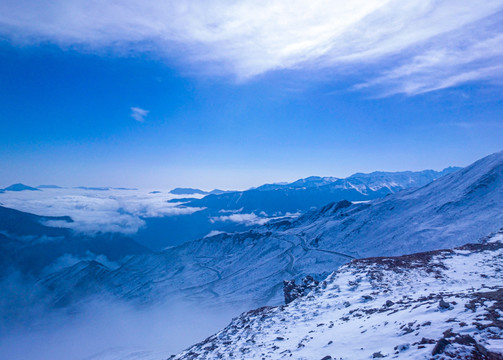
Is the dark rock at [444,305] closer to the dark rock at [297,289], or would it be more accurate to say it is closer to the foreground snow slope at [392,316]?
the foreground snow slope at [392,316]

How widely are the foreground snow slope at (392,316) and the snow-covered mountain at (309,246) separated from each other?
39203mm

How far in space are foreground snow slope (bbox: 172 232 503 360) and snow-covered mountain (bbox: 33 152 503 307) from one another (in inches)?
1543

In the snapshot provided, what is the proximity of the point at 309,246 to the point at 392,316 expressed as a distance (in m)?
109

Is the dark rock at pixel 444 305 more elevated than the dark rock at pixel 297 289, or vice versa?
the dark rock at pixel 444 305

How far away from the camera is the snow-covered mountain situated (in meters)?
77.9

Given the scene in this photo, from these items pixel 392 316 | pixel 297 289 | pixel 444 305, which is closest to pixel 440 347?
pixel 444 305

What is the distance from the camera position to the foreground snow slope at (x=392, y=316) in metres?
9.62

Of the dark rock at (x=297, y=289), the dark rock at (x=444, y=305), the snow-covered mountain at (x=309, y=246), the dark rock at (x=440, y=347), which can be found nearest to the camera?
the dark rock at (x=440, y=347)

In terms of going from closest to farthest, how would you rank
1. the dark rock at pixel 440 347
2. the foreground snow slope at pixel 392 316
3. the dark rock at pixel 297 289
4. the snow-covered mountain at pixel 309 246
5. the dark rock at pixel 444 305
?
the dark rock at pixel 440 347 < the foreground snow slope at pixel 392 316 < the dark rock at pixel 444 305 < the dark rock at pixel 297 289 < the snow-covered mountain at pixel 309 246

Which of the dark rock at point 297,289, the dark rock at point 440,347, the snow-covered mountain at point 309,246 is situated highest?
the dark rock at point 440,347

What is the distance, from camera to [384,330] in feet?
40.8

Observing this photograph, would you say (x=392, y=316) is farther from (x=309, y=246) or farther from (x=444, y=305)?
(x=309, y=246)

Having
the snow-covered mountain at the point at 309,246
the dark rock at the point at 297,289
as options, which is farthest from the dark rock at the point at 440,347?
the snow-covered mountain at the point at 309,246

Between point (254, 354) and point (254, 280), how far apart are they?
89475mm
